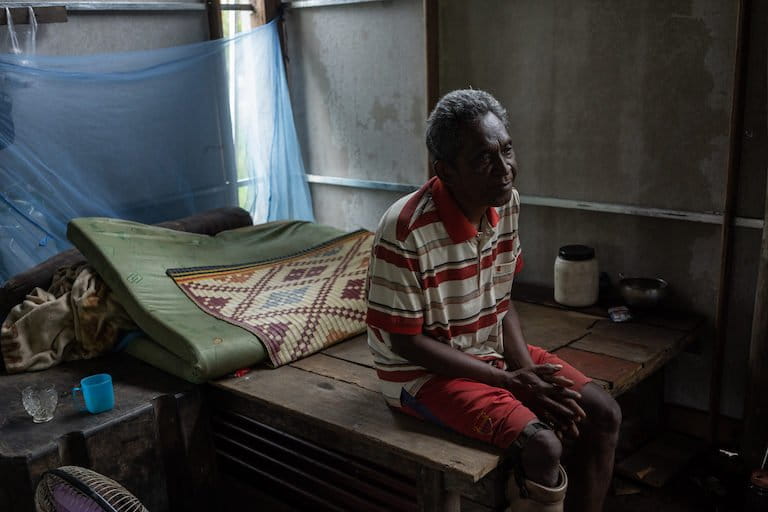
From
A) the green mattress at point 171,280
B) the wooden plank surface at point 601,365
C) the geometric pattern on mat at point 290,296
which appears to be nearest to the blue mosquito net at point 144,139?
the green mattress at point 171,280

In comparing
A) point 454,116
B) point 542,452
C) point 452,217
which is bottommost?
point 542,452

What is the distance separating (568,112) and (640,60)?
1.38 ft

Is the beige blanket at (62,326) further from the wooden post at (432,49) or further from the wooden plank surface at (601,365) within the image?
the wooden post at (432,49)

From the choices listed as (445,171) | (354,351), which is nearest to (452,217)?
(445,171)

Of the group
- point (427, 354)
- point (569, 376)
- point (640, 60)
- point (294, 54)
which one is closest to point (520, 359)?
point (569, 376)

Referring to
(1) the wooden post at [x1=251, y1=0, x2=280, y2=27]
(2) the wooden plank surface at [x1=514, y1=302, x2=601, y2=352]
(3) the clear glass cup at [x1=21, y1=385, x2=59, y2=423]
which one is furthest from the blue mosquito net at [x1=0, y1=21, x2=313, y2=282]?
(2) the wooden plank surface at [x1=514, y1=302, x2=601, y2=352]

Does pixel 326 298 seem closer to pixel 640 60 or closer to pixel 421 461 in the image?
pixel 421 461

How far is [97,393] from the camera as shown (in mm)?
2605

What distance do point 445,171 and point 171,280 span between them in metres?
1.72

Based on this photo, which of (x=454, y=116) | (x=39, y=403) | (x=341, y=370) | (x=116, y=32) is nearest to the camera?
(x=454, y=116)

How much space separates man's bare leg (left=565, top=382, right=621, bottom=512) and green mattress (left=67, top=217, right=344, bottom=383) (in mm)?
1331

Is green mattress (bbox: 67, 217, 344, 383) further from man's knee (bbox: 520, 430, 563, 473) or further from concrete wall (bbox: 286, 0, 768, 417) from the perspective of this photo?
man's knee (bbox: 520, 430, 563, 473)

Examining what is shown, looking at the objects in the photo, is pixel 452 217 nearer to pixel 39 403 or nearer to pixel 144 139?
pixel 39 403

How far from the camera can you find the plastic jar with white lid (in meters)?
3.38
